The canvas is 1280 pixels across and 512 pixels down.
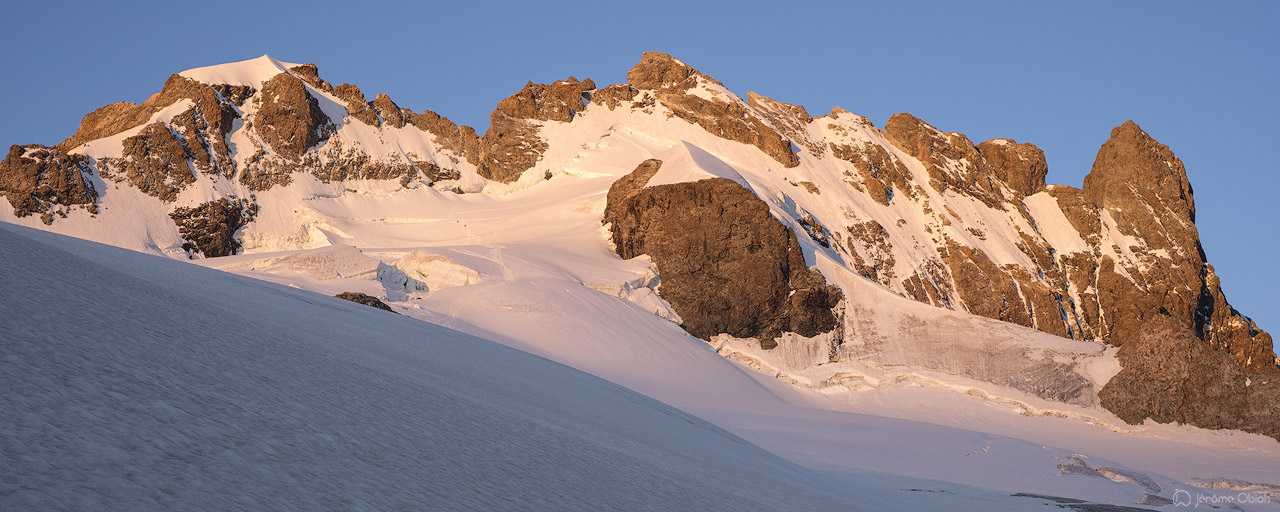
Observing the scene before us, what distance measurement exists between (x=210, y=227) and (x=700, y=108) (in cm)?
3320

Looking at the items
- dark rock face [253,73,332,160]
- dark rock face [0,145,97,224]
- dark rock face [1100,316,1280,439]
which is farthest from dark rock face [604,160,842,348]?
dark rock face [0,145,97,224]

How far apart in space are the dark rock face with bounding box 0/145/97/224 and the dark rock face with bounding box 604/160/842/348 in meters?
29.9

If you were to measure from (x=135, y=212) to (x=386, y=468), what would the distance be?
54514 millimetres

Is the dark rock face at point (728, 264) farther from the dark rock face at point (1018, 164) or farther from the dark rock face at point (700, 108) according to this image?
the dark rock face at point (1018, 164)

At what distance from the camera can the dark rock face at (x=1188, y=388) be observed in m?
32.8

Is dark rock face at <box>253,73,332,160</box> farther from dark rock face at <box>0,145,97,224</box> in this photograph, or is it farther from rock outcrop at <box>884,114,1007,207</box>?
rock outcrop at <box>884,114,1007,207</box>

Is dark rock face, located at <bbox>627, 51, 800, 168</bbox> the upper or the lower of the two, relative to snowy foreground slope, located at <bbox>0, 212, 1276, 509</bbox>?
upper

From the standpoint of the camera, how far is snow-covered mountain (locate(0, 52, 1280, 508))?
32812mm

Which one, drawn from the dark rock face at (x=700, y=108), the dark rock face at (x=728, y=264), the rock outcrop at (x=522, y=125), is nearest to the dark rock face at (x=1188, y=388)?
the dark rock face at (x=728, y=264)

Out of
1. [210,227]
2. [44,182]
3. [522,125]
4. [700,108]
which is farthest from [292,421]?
[522,125]

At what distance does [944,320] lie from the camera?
40.6 meters

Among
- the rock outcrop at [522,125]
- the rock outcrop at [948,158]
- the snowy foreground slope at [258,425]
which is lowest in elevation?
the snowy foreground slope at [258,425]

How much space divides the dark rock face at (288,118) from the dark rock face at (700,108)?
79.9 ft

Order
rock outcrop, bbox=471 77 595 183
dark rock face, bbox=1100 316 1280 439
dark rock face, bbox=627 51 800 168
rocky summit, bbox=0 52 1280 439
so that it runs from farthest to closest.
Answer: rock outcrop, bbox=471 77 595 183 → dark rock face, bbox=627 51 800 168 → rocky summit, bbox=0 52 1280 439 → dark rock face, bbox=1100 316 1280 439
